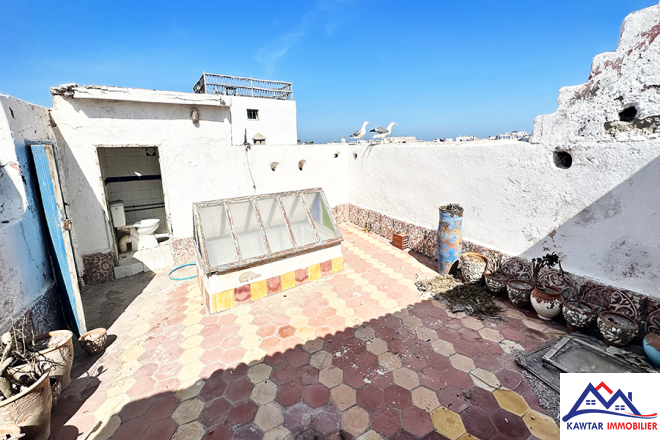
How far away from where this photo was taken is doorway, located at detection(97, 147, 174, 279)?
248 inches

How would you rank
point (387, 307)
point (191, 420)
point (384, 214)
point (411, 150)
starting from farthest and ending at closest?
1. point (384, 214)
2. point (411, 150)
3. point (387, 307)
4. point (191, 420)

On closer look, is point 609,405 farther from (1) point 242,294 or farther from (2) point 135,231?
(2) point 135,231

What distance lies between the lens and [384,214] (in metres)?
7.85

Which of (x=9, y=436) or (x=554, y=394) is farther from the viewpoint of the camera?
(x=554, y=394)

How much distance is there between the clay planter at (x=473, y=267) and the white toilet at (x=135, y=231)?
6.68 m

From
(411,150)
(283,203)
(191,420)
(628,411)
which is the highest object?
(411,150)

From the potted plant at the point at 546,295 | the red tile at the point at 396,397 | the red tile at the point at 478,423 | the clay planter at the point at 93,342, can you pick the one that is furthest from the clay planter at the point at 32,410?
the potted plant at the point at 546,295

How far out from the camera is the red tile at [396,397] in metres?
2.83

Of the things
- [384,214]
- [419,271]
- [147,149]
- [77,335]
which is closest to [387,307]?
[419,271]

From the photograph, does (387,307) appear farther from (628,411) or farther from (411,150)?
(411,150)

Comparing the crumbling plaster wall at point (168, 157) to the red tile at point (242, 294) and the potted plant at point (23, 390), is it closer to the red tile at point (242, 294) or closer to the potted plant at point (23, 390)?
the red tile at point (242, 294)

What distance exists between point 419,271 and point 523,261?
5.90 ft

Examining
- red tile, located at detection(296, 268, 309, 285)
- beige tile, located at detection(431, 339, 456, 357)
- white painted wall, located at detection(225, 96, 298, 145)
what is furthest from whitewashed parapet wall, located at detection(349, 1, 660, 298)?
white painted wall, located at detection(225, 96, 298, 145)

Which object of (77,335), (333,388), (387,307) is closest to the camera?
(333,388)
